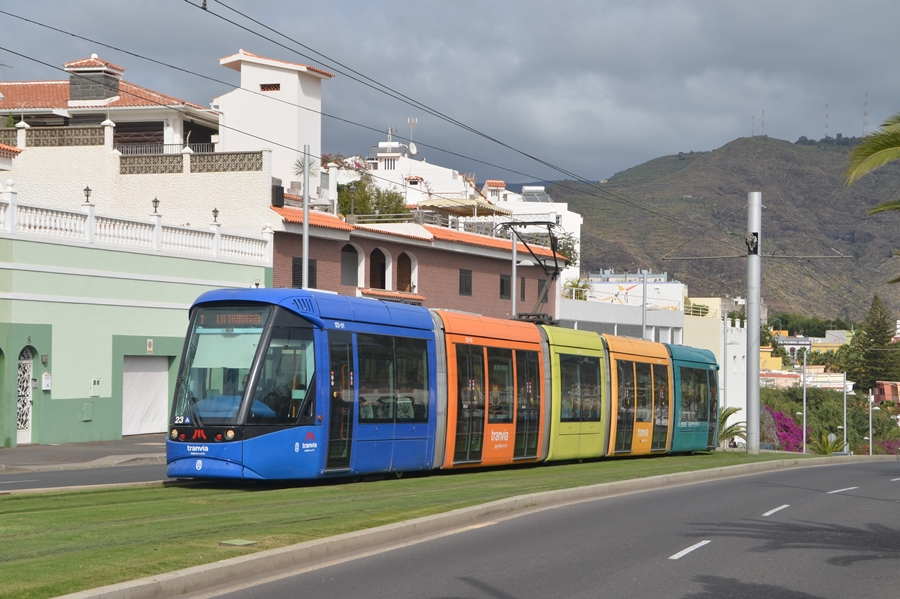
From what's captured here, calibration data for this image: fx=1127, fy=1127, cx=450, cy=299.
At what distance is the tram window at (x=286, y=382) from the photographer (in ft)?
55.8

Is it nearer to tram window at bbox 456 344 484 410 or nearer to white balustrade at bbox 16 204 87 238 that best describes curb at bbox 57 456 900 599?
tram window at bbox 456 344 484 410

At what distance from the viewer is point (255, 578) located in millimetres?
9984

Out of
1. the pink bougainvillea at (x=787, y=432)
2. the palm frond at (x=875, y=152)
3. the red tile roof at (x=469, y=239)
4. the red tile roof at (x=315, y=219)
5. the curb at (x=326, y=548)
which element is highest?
the red tile roof at (x=469, y=239)

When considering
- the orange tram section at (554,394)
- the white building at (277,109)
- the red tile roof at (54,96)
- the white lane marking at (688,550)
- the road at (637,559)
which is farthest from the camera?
the white building at (277,109)

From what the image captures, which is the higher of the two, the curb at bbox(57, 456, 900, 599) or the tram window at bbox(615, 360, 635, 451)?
the tram window at bbox(615, 360, 635, 451)

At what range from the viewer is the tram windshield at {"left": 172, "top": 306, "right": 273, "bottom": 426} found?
17.0 metres

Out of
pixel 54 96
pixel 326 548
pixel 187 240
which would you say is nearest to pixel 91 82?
pixel 54 96

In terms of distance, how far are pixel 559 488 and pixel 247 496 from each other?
16.2ft

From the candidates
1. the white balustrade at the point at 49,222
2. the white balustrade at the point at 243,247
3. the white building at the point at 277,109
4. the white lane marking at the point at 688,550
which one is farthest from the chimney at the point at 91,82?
the white lane marking at the point at 688,550

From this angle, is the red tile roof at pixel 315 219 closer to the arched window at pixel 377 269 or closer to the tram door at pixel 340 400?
the arched window at pixel 377 269

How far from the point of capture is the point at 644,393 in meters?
29.2

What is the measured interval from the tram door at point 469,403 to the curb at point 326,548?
324 cm

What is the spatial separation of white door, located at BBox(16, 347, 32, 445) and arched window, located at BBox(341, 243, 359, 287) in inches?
Result: 655

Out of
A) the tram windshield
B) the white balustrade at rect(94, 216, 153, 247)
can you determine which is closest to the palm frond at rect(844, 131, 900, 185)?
the tram windshield
